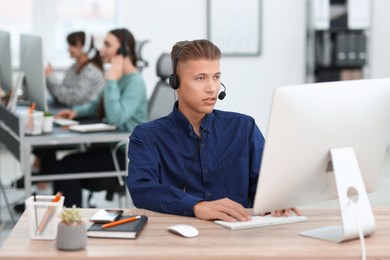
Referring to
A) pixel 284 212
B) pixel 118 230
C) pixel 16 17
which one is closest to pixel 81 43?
pixel 16 17

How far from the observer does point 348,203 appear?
5.94ft

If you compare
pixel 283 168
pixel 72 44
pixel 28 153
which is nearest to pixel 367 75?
pixel 72 44

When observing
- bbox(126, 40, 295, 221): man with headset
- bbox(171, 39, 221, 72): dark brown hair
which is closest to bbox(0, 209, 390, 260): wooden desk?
bbox(126, 40, 295, 221): man with headset

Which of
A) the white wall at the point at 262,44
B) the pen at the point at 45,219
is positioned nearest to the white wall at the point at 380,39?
the white wall at the point at 262,44

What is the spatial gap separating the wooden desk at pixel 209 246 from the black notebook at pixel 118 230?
17mm

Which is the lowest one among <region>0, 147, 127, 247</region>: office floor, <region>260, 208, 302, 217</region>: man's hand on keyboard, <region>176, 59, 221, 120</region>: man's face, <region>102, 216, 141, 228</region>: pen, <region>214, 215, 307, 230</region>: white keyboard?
<region>0, 147, 127, 247</region>: office floor

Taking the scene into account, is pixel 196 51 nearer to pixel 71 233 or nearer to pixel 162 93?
pixel 71 233

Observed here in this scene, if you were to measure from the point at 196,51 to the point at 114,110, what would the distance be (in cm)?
170

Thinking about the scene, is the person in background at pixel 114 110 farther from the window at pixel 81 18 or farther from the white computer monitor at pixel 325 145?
the window at pixel 81 18

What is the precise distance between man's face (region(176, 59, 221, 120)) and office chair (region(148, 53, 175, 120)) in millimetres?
1759

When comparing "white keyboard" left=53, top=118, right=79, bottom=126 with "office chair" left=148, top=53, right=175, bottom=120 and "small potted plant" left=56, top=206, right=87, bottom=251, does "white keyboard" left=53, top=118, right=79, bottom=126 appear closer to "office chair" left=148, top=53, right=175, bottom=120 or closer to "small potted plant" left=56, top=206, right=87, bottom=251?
"office chair" left=148, top=53, right=175, bottom=120

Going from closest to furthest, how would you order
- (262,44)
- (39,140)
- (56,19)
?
(39,140) → (262,44) → (56,19)

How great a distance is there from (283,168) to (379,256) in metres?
0.30

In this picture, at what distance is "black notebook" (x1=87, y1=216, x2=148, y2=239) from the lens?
71.1 inches
